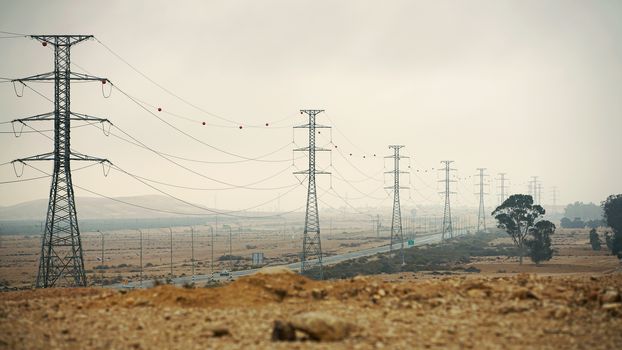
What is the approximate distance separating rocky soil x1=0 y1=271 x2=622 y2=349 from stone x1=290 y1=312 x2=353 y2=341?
0.03 meters

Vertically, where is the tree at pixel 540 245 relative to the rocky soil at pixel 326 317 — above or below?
below

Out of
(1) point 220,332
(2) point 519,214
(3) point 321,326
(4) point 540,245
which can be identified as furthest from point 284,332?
(2) point 519,214

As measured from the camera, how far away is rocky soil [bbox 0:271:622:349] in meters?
14.8

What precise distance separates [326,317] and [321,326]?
440 mm

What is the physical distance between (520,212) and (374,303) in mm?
100202

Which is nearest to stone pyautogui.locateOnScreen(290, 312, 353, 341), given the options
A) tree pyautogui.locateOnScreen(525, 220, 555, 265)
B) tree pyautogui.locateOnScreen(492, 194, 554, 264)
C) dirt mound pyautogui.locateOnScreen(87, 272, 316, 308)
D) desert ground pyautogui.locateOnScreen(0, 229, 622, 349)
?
desert ground pyautogui.locateOnScreen(0, 229, 622, 349)

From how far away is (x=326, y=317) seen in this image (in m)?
15.3

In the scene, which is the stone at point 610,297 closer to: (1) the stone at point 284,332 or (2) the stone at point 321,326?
(2) the stone at point 321,326

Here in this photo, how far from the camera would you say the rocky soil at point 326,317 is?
582 inches

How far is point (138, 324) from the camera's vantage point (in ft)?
54.9

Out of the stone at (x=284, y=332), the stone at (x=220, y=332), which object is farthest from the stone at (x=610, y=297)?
the stone at (x=220, y=332)

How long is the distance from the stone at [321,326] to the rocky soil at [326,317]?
0.09 ft

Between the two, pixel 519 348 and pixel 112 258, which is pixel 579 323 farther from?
pixel 112 258

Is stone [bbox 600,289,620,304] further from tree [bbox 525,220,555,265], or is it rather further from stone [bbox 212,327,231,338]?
tree [bbox 525,220,555,265]
